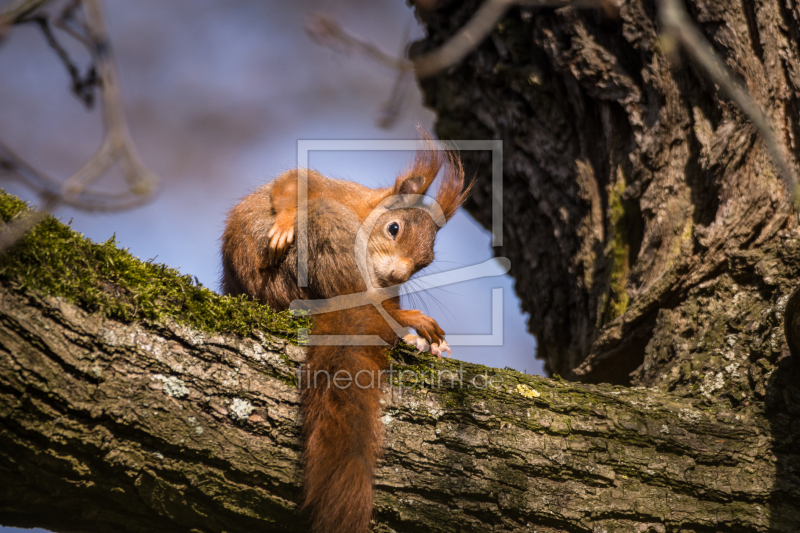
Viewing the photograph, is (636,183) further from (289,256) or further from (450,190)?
(289,256)

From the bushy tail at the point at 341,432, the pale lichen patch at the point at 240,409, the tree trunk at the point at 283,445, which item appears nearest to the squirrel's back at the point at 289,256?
the bushy tail at the point at 341,432

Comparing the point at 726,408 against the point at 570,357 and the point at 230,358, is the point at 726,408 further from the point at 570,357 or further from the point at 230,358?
the point at 230,358

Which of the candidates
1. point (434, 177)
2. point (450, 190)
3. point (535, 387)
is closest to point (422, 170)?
point (434, 177)

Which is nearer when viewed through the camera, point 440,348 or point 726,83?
point 726,83

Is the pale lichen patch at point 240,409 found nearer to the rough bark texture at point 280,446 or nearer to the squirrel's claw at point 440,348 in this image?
the rough bark texture at point 280,446

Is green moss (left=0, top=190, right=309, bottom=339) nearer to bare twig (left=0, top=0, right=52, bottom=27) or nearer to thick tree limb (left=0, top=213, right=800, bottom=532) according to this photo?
thick tree limb (left=0, top=213, right=800, bottom=532)

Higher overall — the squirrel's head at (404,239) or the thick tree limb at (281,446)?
the squirrel's head at (404,239)

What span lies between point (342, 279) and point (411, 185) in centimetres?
111

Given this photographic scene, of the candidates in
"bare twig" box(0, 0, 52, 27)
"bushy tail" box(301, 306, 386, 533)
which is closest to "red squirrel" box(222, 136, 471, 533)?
"bushy tail" box(301, 306, 386, 533)

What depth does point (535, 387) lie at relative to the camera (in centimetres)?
209

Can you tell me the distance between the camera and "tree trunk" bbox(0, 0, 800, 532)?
1.61 m

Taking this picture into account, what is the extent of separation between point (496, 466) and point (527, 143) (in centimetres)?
228

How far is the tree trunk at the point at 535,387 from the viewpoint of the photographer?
1605mm

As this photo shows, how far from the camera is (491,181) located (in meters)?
4.09
